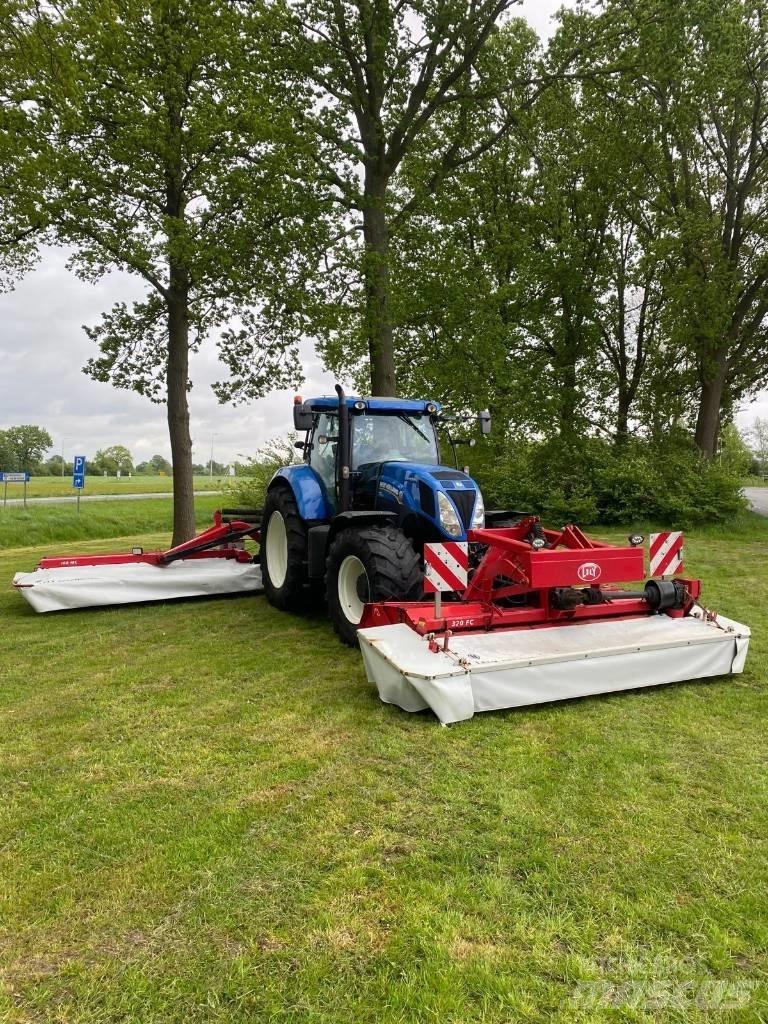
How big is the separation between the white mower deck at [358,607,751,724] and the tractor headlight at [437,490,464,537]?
1287mm

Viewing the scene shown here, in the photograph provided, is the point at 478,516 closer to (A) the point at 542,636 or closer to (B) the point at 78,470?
(A) the point at 542,636

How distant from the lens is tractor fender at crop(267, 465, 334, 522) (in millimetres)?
6781

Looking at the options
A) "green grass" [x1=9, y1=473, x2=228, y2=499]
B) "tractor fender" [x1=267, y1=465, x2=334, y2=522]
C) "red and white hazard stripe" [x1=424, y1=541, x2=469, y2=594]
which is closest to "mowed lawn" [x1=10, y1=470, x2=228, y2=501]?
"green grass" [x1=9, y1=473, x2=228, y2=499]

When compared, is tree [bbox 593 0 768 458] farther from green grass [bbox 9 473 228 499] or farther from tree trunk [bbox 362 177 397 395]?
green grass [bbox 9 473 228 499]

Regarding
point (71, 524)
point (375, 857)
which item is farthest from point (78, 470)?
point (375, 857)

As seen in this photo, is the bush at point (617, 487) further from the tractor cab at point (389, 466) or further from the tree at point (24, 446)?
the tree at point (24, 446)

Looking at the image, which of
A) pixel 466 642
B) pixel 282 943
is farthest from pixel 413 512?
pixel 282 943

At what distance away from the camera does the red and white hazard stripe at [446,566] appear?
15.3ft

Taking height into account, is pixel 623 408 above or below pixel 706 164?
below

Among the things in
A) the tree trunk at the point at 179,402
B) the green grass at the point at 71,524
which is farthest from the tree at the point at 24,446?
the tree trunk at the point at 179,402

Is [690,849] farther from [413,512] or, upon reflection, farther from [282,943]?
[413,512]

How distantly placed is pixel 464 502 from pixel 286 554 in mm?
2478

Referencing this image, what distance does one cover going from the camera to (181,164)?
9.90 metres

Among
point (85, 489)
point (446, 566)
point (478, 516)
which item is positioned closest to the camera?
point (446, 566)
